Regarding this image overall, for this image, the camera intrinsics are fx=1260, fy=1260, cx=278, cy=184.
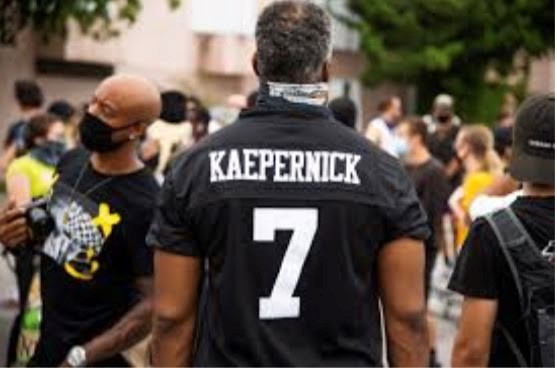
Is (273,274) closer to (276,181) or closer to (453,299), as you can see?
(276,181)

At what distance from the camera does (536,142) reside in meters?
3.73

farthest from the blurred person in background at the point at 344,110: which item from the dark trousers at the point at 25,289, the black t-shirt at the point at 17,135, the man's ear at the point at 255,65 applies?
the man's ear at the point at 255,65

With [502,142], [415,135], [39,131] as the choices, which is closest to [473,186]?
[502,142]

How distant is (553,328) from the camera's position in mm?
3582

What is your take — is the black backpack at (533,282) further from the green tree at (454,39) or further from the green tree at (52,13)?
the green tree at (454,39)

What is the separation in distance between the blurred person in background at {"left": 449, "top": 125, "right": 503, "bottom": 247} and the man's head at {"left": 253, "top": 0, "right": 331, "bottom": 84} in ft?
21.3

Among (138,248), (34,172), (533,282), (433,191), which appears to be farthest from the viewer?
(433,191)

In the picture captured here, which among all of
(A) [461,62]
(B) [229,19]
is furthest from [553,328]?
(A) [461,62]

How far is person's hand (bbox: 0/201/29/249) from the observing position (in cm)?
438

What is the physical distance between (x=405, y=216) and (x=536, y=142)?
0.78 m

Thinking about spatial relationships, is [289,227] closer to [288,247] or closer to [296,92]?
[288,247]

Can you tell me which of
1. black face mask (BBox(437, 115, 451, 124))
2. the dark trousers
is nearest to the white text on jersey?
the dark trousers

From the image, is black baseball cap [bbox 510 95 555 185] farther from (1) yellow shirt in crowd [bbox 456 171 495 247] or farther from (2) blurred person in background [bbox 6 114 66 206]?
(1) yellow shirt in crowd [bbox 456 171 495 247]

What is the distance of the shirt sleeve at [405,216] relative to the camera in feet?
10.2
